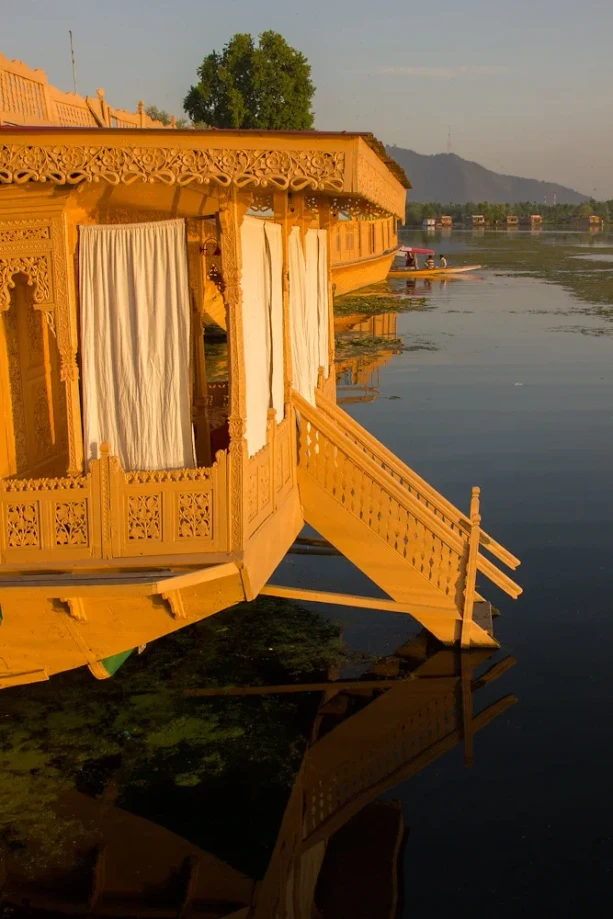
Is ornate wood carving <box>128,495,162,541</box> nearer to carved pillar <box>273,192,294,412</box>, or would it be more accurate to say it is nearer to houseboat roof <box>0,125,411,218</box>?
carved pillar <box>273,192,294,412</box>

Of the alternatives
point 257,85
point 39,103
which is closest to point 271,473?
point 39,103

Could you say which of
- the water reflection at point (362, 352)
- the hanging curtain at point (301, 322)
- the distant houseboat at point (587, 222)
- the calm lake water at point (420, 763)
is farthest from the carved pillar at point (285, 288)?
the distant houseboat at point (587, 222)

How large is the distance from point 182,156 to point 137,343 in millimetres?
1361

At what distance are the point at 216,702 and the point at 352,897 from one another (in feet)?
7.77

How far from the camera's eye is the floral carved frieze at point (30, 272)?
6352 mm

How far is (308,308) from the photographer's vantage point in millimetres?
9219

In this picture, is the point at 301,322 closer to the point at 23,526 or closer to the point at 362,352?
the point at 23,526

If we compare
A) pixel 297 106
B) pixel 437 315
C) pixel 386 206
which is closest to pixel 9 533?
pixel 386 206

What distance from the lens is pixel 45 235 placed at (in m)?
6.34

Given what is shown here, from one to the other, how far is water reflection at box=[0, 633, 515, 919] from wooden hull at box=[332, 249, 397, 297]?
27.4m

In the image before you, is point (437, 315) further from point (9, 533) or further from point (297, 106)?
point (297, 106)

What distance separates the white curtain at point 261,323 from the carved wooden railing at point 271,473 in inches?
3.6

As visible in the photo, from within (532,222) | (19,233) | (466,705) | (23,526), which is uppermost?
(532,222)

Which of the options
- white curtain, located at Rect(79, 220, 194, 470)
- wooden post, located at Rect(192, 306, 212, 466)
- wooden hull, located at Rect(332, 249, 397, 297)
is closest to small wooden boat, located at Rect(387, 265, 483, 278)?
wooden hull, located at Rect(332, 249, 397, 297)
